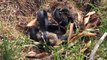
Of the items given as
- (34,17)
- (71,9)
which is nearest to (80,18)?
(71,9)

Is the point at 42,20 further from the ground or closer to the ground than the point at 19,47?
further from the ground

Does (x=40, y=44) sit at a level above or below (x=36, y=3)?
below

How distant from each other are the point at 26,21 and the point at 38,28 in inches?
8.5

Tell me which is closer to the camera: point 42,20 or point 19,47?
point 19,47

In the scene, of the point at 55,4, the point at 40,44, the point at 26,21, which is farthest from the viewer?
the point at 55,4

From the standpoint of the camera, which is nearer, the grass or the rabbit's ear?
the grass

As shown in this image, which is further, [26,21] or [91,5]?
[91,5]

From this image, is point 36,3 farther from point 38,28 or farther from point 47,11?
point 38,28

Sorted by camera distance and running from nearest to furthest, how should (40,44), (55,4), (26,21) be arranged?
(40,44) → (26,21) → (55,4)

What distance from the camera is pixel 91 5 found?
4.23 metres

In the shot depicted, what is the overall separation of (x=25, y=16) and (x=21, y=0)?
22 cm

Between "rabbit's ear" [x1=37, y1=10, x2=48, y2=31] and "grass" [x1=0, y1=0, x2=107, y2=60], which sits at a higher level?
"rabbit's ear" [x1=37, y1=10, x2=48, y2=31]

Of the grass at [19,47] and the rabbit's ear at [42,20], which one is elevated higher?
the rabbit's ear at [42,20]

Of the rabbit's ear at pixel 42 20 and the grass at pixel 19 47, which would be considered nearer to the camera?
the grass at pixel 19 47
